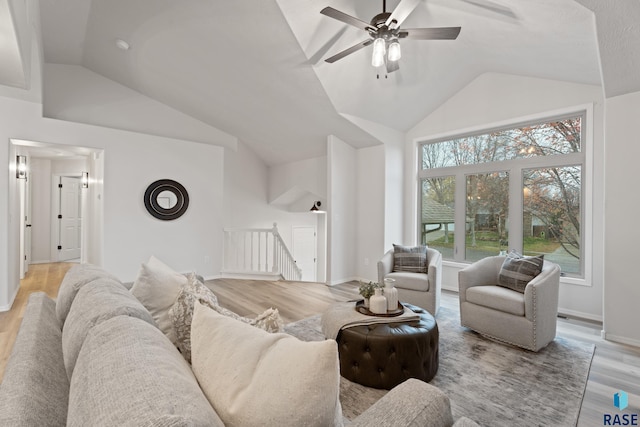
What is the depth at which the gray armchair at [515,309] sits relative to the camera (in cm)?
259

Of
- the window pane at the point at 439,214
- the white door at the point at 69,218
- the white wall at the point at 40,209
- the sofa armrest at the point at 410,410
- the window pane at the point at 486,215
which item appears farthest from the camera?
the white door at the point at 69,218

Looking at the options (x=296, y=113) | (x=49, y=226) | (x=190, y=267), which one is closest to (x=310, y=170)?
(x=296, y=113)

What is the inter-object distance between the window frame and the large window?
0.01 metres

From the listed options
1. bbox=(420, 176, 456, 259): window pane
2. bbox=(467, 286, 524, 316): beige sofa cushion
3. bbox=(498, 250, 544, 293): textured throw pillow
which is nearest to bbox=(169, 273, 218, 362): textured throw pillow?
bbox=(467, 286, 524, 316): beige sofa cushion

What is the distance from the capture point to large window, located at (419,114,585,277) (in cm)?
372

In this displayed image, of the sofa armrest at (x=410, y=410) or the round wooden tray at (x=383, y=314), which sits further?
the round wooden tray at (x=383, y=314)

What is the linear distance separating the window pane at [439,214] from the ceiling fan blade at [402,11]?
302cm

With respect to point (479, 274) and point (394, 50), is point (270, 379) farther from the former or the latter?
point (479, 274)

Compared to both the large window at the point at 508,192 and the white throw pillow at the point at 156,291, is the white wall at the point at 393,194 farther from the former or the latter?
the white throw pillow at the point at 156,291

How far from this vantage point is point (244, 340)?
0.80 metres

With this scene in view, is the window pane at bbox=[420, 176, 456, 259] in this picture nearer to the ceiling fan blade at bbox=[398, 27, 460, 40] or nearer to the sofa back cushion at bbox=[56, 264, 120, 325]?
the ceiling fan blade at bbox=[398, 27, 460, 40]

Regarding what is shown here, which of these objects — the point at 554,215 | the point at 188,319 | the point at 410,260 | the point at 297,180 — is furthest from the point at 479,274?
the point at 297,180

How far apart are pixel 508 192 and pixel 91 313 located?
475cm

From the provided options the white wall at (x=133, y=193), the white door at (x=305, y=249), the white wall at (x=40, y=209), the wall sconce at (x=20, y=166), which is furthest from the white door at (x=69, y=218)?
the white door at (x=305, y=249)
